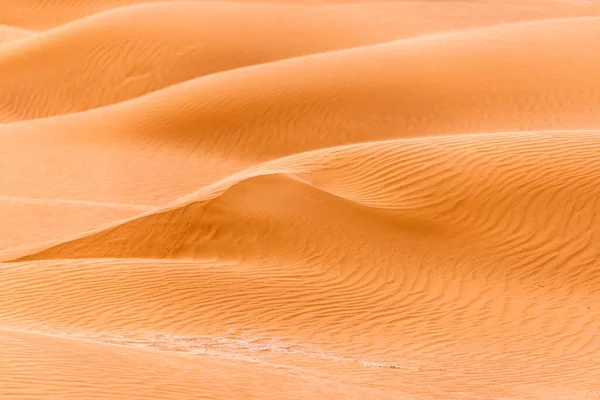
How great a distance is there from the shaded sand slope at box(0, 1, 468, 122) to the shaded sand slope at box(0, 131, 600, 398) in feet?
51.5

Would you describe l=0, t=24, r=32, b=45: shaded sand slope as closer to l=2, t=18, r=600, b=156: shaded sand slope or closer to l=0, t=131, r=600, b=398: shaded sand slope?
l=2, t=18, r=600, b=156: shaded sand slope

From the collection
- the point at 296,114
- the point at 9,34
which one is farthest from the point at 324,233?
the point at 9,34

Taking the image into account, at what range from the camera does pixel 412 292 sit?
12.0 m

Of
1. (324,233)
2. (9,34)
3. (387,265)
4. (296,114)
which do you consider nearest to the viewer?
(387,265)

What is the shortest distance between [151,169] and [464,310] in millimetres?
11290

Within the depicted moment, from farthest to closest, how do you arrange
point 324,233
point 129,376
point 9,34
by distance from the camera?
point 9,34
point 324,233
point 129,376

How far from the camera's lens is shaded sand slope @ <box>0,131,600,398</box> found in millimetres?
10617

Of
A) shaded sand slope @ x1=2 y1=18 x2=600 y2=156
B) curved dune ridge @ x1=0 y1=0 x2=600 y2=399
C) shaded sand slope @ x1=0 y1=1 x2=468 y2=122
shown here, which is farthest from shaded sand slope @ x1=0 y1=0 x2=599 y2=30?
curved dune ridge @ x1=0 y1=0 x2=600 y2=399

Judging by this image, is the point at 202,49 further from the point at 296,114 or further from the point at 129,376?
the point at 129,376

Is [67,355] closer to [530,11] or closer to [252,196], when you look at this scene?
[252,196]

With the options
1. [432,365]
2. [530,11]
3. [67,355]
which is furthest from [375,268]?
[530,11]

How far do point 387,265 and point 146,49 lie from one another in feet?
66.8

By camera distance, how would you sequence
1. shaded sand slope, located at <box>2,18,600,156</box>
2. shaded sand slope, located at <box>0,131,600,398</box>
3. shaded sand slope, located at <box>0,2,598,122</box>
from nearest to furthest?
shaded sand slope, located at <box>0,131,600,398</box> < shaded sand slope, located at <box>2,18,600,156</box> < shaded sand slope, located at <box>0,2,598,122</box>

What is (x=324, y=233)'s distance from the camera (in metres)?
13.2
